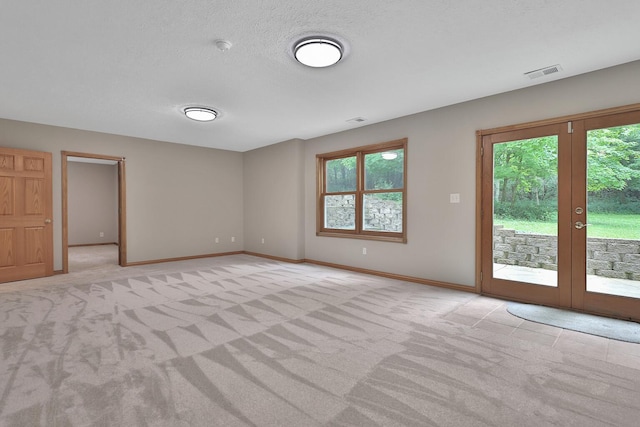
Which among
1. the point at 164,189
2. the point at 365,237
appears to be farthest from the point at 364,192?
the point at 164,189

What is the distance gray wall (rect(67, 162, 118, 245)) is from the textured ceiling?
5.03 m

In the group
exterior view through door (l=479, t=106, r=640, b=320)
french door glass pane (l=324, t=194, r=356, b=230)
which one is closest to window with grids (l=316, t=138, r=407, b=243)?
french door glass pane (l=324, t=194, r=356, b=230)

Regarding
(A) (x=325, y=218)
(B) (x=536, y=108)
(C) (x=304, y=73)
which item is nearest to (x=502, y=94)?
(B) (x=536, y=108)

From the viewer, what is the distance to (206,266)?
5863 mm

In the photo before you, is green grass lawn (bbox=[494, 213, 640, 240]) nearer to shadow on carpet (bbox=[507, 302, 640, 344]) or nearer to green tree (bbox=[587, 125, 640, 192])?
green tree (bbox=[587, 125, 640, 192])

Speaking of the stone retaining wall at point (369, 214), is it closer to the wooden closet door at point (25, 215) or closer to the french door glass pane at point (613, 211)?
the french door glass pane at point (613, 211)

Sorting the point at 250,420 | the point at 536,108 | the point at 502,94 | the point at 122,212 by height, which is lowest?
the point at 250,420

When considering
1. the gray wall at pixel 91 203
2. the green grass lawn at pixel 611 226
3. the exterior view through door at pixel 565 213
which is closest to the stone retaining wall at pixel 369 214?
the exterior view through door at pixel 565 213

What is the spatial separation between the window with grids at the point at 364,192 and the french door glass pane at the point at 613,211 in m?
2.16

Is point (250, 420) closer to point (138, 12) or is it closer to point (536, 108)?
point (138, 12)

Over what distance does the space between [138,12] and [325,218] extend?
443 cm

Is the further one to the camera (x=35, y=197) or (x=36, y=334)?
(x=35, y=197)

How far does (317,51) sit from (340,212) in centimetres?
353

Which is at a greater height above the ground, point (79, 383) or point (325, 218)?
point (325, 218)
